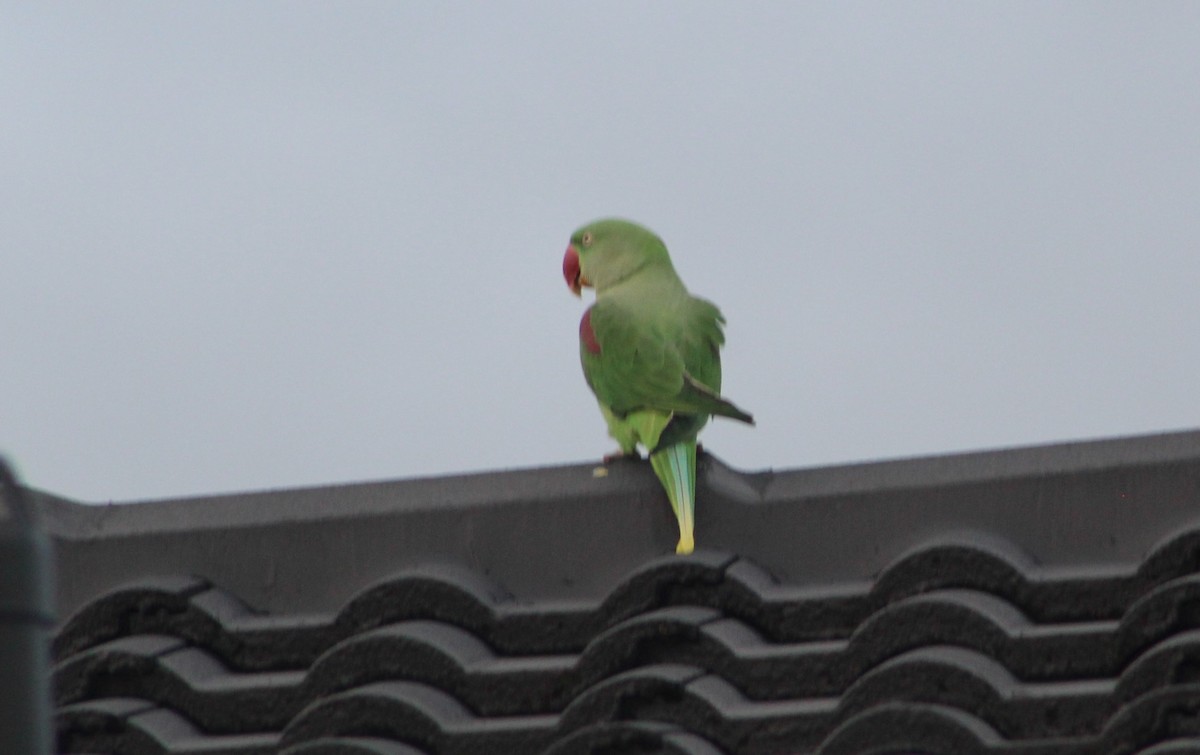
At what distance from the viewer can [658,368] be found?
13.8 feet

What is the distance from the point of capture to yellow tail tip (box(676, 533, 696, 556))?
10.7 feet

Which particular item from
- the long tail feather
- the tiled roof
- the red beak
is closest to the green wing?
the long tail feather

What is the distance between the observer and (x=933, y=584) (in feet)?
9.73

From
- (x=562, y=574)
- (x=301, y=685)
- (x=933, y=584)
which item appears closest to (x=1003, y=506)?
(x=933, y=584)

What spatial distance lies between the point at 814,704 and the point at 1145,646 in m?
0.47

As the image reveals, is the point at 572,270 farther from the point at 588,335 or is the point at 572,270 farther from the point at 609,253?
the point at 588,335

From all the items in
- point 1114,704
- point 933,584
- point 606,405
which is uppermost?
point 606,405

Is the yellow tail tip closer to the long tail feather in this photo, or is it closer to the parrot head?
the long tail feather

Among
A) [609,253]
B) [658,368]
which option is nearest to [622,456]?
[658,368]

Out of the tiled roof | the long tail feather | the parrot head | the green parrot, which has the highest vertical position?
the parrot head

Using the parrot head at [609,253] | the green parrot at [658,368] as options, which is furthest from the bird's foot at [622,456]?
the parrot head at [609,253]

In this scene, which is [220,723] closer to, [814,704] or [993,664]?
[814,704]

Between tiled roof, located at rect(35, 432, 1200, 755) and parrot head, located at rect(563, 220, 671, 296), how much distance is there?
1.72m

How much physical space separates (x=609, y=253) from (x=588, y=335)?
880 millimetres
